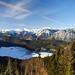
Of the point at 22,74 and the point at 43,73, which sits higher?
the point at 43,73

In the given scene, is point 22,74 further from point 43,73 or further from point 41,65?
point 43,73

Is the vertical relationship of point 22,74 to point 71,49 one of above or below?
below

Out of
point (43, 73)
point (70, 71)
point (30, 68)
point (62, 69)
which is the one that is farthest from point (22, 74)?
point (70, 71)

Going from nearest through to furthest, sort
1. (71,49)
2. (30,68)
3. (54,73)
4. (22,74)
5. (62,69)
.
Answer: (71,49) → (62,69) → (54,73) → (30,68) → (22,74)

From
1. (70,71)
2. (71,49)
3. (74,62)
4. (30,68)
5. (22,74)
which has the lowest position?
(22,74)

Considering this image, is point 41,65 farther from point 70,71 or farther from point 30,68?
point 70,71

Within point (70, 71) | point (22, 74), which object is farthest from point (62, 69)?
point (22, 74)

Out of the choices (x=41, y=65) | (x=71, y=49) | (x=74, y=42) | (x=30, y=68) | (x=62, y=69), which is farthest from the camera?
(x=30, y=68)

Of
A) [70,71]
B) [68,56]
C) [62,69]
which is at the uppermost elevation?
[68,56]

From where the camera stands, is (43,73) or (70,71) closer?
(70,71)
